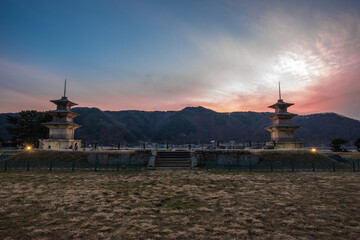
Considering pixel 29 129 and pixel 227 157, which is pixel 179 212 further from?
pixel 29 129

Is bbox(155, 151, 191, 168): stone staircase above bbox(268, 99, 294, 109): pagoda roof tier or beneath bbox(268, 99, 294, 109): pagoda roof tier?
beneath

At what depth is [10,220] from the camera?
6.46m

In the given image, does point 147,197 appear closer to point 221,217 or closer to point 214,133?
point 221,217

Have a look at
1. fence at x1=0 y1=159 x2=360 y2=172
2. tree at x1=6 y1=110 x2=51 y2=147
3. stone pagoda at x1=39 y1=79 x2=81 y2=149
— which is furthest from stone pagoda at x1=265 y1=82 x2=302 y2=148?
tree at x1=6 y1=110 x2=51 y2=147

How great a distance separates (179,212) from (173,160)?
608 inches

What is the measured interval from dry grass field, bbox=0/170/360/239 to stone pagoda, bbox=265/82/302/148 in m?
24.7

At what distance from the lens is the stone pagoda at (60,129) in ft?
111

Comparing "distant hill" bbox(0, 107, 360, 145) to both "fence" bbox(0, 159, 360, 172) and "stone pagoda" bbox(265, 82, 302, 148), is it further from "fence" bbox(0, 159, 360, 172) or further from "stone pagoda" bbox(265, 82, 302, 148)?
"fence" bbox(0, 159, 360, 172)

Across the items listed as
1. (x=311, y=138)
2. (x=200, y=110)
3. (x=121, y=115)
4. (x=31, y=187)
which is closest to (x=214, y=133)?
(x=200, y=110)

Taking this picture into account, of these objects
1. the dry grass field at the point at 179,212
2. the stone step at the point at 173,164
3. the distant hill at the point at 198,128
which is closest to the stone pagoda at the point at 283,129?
the stone step at the point at 173,164

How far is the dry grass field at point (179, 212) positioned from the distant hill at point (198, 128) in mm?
101617

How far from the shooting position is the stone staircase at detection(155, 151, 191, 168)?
69.5ft

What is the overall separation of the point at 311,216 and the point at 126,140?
124310mm

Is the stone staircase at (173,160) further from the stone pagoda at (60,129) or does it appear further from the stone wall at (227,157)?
the stone pagoda at (60,129)
